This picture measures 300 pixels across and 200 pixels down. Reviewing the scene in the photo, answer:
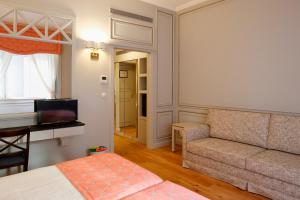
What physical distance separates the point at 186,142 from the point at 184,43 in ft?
7.39

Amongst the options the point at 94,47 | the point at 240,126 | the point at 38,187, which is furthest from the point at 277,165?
the point at 94,47

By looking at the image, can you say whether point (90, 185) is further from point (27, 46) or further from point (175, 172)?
point (27, 46)

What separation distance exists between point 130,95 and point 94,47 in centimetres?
291

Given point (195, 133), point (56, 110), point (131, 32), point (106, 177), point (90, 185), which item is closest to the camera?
point (90, 185)

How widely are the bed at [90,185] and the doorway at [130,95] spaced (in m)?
2.91

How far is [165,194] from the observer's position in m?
1.37

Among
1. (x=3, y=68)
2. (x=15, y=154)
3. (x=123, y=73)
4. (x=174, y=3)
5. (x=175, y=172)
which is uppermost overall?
(x=174, y=3)

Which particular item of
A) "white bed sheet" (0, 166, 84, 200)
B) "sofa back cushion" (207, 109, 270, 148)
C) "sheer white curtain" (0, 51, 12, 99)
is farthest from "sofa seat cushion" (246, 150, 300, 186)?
"sheer white curtain" (0, 51, 12, 99)

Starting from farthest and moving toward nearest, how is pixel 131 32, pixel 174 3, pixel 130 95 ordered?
→ pixel 130 95 → pixel 174 3 → pixel 131 32

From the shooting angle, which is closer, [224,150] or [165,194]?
[165,194]

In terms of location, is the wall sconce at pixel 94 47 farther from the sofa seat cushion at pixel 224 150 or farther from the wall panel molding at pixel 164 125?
the sofa seat cushion at pixel 224 150

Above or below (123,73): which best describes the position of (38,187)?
below

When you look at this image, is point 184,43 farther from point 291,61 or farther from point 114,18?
point 291,61

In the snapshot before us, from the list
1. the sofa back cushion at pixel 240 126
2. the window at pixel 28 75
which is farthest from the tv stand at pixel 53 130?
the sofa back cushion at pixel 240 126
